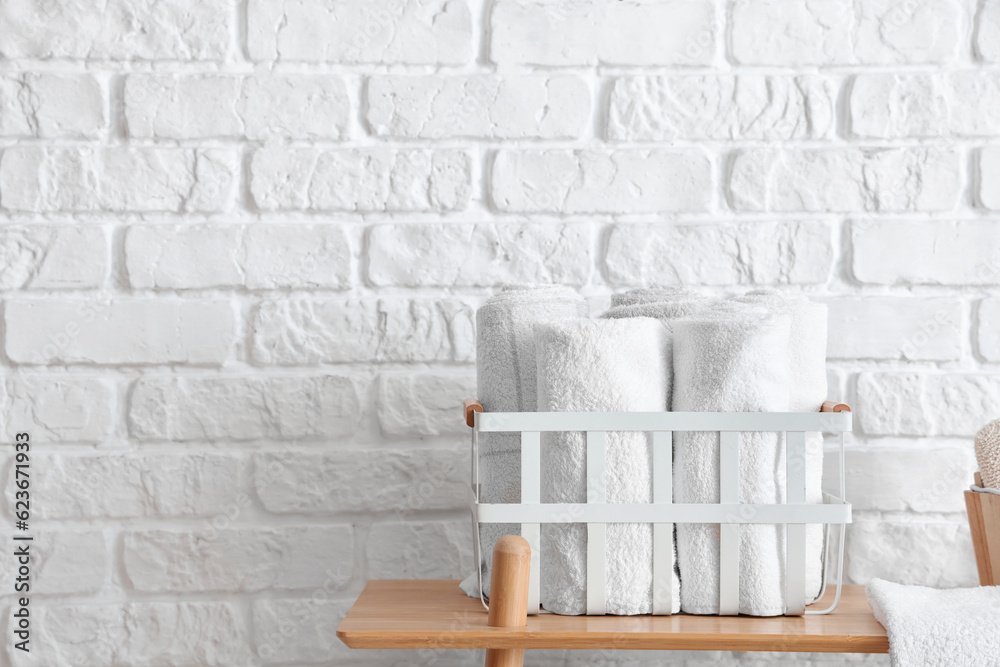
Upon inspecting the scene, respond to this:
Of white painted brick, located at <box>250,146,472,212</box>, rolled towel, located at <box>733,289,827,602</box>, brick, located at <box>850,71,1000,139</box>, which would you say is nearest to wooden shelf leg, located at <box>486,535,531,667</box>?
rolled towel, located at <box>733,289,827,602</box>

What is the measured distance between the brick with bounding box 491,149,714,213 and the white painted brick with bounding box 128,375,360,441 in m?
0.31

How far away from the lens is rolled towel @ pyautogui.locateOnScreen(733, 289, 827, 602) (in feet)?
2.28

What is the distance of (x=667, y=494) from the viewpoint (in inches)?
25.9

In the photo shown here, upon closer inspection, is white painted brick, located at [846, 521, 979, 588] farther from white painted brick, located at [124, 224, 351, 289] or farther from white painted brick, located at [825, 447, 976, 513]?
white painted brick, located at [124, 224, 351, 289]

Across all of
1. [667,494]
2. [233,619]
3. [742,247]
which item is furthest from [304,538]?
[742,247]

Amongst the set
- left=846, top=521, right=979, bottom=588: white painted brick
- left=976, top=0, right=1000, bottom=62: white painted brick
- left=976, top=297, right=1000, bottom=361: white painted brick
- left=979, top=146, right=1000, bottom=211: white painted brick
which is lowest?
left=846, top=521, right=979, bottom=588: white painted brick

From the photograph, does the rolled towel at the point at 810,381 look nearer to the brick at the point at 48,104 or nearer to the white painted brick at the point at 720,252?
the white painted brick at the point at 720,252

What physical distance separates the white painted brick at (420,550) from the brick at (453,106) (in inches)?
18.4

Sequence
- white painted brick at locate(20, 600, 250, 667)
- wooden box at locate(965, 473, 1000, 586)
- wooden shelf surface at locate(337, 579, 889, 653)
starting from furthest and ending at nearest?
1. white painted brick at locate(20, 600, 250, 667)
2. wooden box at locate(965, 473, 1000, 586)
3. wooden shelf surface at locate(337, 579, 889, 653)

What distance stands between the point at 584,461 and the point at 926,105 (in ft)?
2.19

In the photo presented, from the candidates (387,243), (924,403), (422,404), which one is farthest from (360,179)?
(924,403)

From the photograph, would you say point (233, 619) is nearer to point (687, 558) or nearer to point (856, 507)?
point (687, 558)

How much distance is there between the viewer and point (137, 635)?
951 mm

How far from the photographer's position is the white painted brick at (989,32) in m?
0.98
